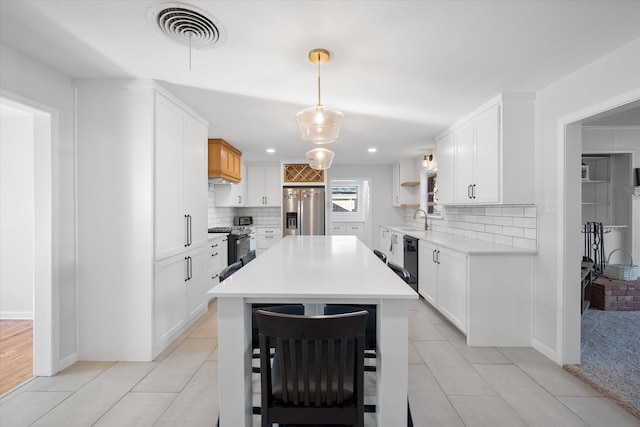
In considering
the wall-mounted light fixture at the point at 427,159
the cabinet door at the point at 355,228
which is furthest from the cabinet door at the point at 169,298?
the cabinet door at the point at 355,228

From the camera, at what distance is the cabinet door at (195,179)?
307 cm

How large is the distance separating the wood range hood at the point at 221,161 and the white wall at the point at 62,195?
2066 mm

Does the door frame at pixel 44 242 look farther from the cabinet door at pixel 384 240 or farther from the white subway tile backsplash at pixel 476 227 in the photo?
the cabinet door at pixel 384 240

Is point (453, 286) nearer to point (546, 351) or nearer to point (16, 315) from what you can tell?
point (546, 351)

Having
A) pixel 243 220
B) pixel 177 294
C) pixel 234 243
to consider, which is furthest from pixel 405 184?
pixel 177 294

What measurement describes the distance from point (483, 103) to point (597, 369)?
244cm

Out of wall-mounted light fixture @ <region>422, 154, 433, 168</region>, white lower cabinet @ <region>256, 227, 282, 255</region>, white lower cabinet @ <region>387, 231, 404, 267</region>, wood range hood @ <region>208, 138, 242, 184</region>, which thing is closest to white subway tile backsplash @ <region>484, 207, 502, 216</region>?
white lower cabinet @ <region>387, 231, 404, 267</region>

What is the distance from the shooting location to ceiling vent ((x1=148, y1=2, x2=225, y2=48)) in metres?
1.56

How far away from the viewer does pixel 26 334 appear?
9.85ft

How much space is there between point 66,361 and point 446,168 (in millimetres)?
4328

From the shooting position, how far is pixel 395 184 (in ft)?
21.2

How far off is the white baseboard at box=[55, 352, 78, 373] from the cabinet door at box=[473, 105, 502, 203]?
3898 millimetres

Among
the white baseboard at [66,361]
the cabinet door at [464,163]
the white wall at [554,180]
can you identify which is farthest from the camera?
the cabinet door at [464,163]

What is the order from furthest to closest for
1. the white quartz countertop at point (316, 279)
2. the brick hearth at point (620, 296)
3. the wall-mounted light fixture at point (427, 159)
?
the wall-mounted light fixture at point (427, 159) → the brick hearth at point (620, 296) → the white quartz countertop at point (316, 279)
